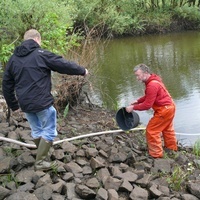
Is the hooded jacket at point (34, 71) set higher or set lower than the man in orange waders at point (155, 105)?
higher

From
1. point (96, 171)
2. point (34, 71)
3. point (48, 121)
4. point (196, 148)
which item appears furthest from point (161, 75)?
point (34, 71)

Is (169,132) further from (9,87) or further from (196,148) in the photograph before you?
(9,87)

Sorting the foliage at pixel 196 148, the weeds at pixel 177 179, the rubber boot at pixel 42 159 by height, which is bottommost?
the foliage at pixel 196 148

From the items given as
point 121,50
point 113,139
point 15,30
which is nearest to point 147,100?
point 113,139

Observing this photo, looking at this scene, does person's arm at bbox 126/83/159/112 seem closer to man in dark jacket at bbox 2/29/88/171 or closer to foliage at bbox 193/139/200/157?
man in dark jacket at bbox 2/29/88/171

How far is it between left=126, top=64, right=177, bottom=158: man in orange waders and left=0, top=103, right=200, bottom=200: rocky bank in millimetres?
288

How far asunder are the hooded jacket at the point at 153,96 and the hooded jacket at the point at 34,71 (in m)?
1.51

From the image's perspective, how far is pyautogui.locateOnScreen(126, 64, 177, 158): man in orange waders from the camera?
207 inches

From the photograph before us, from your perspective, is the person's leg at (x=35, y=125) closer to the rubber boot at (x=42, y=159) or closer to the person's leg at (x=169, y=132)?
the rubber boot at (x=42, y=159)

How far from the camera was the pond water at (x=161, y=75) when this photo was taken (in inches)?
332

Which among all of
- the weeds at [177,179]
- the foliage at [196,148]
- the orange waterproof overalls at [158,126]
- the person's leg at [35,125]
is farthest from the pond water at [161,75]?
the person's leg at [35,125]

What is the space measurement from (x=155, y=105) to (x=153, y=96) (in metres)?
0.29

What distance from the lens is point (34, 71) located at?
4012 mm

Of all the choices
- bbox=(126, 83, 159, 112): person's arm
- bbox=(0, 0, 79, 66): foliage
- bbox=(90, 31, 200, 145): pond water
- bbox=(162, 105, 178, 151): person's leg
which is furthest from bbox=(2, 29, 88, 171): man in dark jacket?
bbox=(0, 0, 79, 66): foliage
